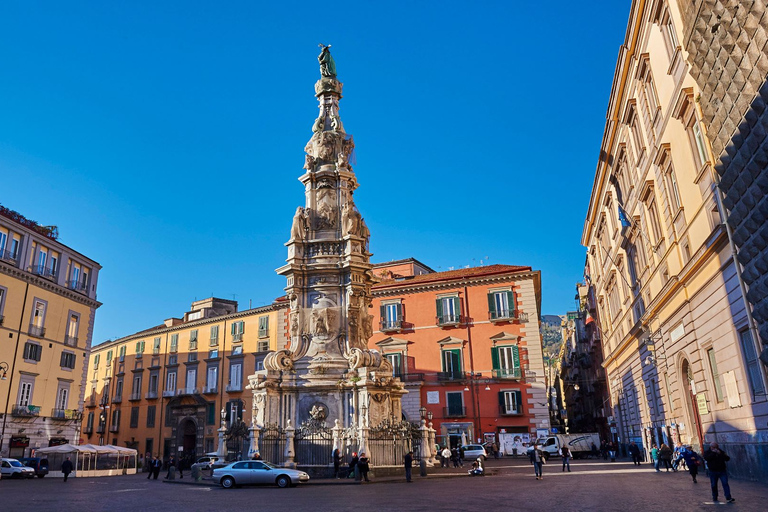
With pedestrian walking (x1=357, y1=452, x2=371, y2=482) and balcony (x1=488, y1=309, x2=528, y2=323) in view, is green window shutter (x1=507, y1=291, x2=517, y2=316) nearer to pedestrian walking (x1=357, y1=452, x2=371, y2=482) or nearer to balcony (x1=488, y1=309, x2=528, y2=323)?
balcony (x1=488, y1=309, x2=528, y2=323)

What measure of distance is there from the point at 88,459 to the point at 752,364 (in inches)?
1303

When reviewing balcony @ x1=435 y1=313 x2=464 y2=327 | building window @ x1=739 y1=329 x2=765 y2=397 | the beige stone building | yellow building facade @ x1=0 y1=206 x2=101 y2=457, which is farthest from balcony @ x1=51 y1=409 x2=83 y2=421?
building window @ x1=739 y1=329 x2=765 y2=397

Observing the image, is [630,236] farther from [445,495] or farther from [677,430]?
[445,495]

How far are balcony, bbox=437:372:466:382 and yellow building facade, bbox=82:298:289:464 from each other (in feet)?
46.8

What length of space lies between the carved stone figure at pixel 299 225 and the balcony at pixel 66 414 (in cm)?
2492

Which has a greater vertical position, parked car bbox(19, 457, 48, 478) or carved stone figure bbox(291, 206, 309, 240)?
carved stone figure bbox(291, 206, 309, 240)

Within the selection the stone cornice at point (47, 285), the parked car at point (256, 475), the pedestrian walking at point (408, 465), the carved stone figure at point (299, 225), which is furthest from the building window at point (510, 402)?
the stone cornice at point (47, 285)

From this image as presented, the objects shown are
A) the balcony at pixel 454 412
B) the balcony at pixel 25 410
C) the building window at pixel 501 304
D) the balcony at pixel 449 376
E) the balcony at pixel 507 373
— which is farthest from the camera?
the building window at pixel 501 304

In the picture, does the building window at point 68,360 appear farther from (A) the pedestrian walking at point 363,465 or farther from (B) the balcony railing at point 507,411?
(A) the pedestrian walking at point 363,465

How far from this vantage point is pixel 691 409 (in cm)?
2134

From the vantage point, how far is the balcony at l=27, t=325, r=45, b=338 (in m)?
37.1

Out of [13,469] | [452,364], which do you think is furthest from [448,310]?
[13,469]

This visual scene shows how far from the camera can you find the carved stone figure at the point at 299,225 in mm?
23703

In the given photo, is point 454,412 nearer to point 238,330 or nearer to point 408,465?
point 238,330
